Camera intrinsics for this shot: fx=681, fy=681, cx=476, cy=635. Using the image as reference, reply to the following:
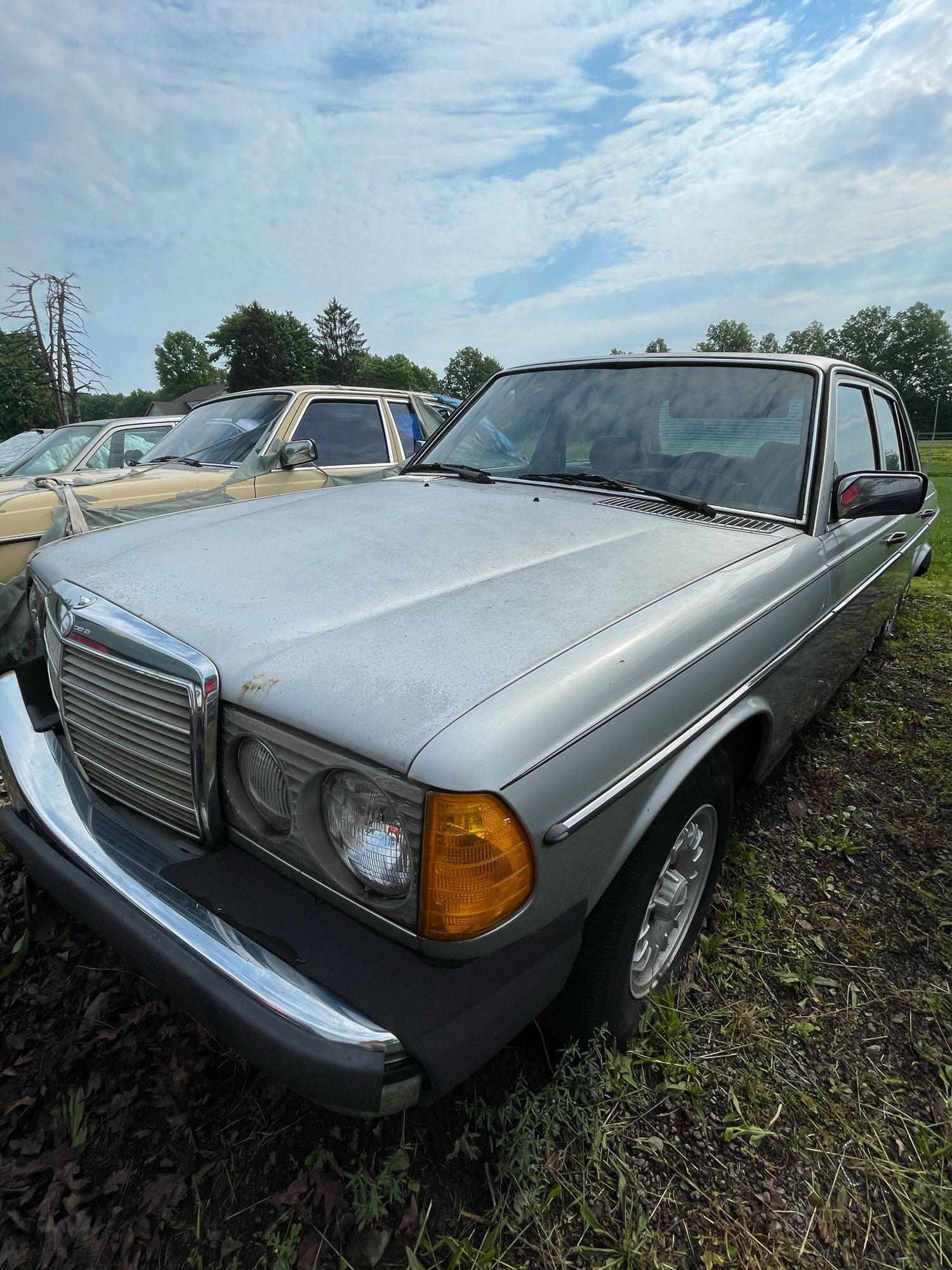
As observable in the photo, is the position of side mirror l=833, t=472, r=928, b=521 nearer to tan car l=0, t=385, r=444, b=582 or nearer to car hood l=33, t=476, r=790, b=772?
car hood l=33, t=476, r=790, b=772

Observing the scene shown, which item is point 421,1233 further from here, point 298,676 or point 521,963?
point 298,676

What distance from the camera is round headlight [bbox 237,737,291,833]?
1.33m

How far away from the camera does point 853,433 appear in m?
3.03

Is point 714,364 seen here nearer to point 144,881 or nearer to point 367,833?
point 367,833

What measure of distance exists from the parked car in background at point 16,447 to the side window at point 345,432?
4.93 m

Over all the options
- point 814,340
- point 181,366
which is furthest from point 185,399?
point 814,340

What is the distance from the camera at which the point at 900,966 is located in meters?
2.15

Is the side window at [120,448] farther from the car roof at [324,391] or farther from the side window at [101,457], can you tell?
the car roof at [324,391]

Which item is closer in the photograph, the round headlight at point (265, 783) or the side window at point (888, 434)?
the round headlight at point (265, 783)

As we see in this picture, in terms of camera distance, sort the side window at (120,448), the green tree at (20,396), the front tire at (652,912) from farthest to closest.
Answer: the green tree at (20,396) < the side window at (120,448) < the front tire at (652,912)

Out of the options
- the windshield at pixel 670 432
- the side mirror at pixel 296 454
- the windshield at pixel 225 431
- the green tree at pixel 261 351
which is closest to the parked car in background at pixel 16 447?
the windshield at pixel 225 431

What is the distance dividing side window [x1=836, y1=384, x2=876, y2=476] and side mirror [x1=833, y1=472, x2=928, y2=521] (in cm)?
20

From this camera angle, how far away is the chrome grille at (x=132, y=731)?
1.42 m

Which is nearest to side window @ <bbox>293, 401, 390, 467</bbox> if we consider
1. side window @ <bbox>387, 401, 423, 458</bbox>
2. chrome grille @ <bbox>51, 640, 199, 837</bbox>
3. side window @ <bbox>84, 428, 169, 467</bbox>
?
side window @ <bbox>387, 401, 423, 458</bbox>
